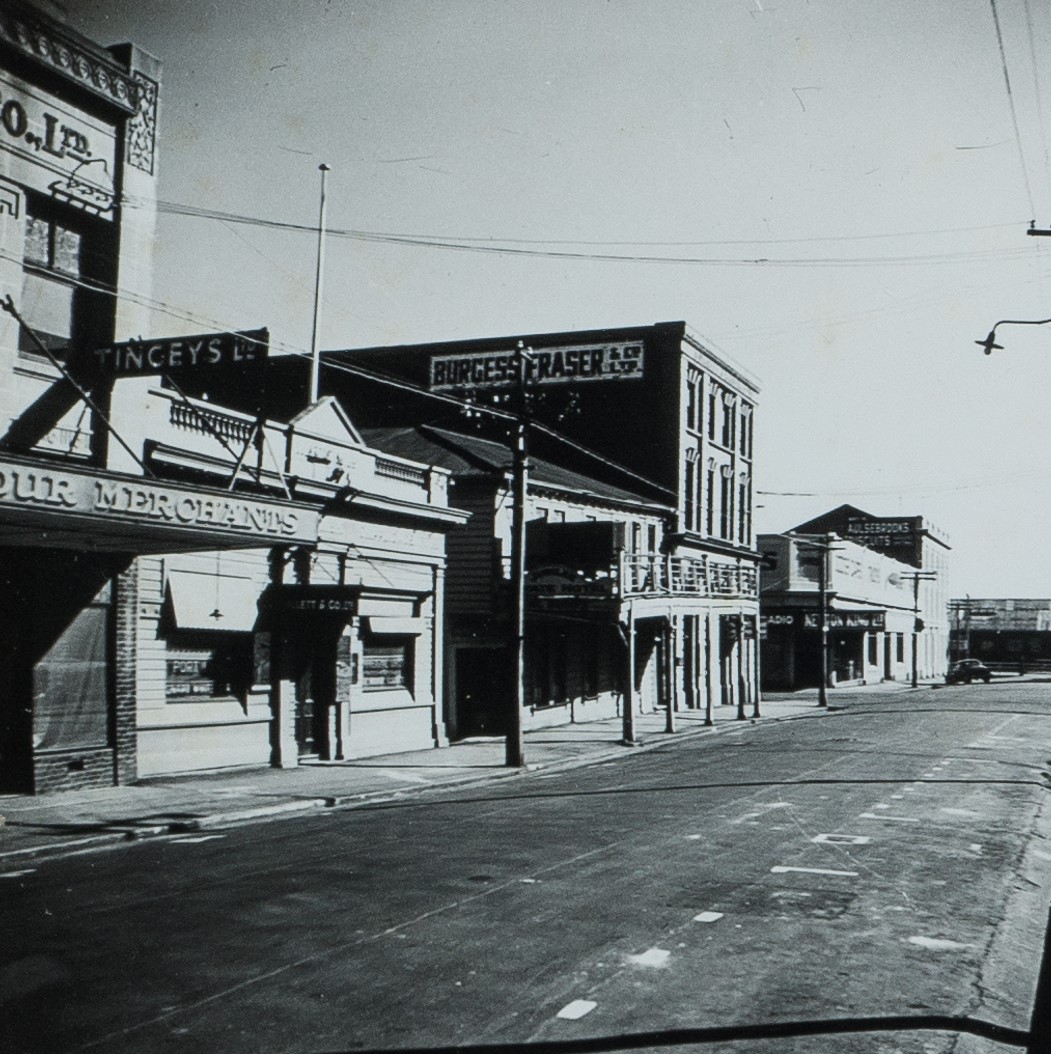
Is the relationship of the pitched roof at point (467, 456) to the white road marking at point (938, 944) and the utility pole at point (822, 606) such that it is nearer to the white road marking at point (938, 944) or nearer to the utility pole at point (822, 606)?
the utility pole at point (822, 606)

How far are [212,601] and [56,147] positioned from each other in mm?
7771

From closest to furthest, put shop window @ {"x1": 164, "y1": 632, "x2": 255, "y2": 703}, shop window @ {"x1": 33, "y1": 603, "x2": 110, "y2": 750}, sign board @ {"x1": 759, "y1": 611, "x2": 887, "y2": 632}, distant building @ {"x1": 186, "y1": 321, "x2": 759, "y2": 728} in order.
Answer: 1. shop window @ {"x1": 33, "y1": 603, "x2": 110, "y2": 750}
2. shop window @ {"x1": 164, "y1": 632, "x2": 255, "y2": 703}
3. distant building @ {"x1": 186, "y1": 321, "x2": 759, "y2": 728}
4. sign board @ {"x1": 759, "y1": 611, "x2": 887, "y2": 632}

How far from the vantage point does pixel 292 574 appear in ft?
73.7

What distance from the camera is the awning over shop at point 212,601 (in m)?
19.7

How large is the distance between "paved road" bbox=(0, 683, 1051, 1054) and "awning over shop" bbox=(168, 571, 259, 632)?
16.9ft

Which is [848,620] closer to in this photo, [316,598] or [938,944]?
[316,598]

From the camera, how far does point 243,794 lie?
1773cm

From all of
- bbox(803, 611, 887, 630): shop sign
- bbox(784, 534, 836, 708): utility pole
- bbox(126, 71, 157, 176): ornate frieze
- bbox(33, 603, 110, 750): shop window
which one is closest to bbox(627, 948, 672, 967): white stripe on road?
bbox(33, 603, 110, 750): shop window

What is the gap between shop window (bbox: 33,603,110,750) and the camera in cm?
1722

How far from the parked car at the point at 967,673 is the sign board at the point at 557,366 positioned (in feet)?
130

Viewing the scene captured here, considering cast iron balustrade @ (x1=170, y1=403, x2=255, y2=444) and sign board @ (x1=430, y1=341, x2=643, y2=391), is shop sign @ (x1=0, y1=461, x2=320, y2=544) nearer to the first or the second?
cast iron balustrade @ (x1=170, y1=403, x2=255, y2=444)

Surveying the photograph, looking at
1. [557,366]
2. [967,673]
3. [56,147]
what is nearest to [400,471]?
[56,147]

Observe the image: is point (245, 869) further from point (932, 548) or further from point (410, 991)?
point (932, 548)

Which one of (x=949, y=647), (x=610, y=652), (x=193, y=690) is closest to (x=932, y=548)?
(x=949, y=647)
